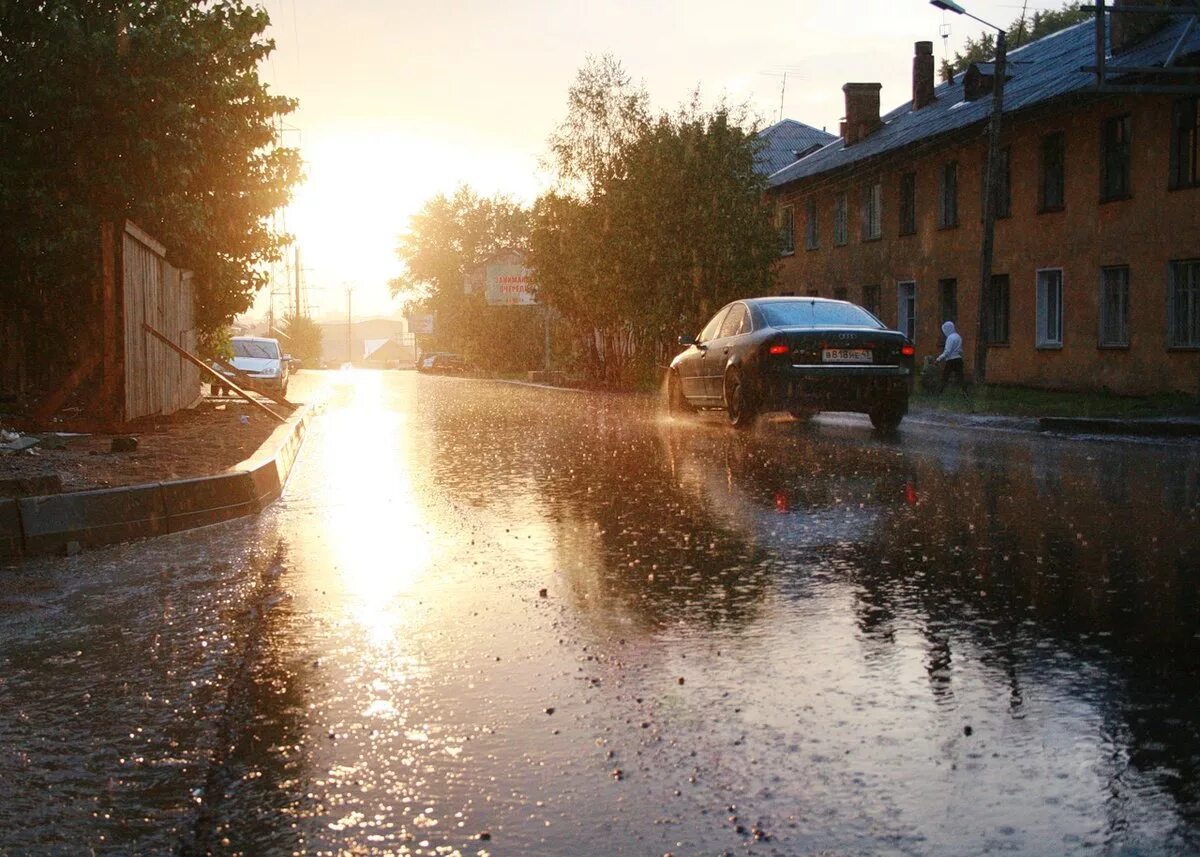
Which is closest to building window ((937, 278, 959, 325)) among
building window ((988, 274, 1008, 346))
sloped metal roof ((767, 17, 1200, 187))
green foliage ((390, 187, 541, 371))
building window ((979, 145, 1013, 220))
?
building window ((988, 274, 1008, 346))

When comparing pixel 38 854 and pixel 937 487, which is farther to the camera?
pixel 937 487

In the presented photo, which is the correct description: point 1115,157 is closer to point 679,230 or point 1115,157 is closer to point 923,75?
point 679,230

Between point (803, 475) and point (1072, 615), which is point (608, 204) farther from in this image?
point (1072, 615)

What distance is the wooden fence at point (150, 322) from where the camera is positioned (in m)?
15.2

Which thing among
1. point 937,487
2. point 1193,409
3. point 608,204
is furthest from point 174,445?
point 608,204

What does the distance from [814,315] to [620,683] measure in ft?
42.5

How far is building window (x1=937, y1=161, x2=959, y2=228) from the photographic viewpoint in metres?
36.7

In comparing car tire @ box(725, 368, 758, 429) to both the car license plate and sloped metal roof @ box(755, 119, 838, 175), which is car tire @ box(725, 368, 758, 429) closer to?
the car license plate

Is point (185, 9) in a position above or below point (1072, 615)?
above

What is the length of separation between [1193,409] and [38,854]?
1949cm

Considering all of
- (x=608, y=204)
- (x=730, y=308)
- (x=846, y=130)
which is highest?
(x=846, y=130)

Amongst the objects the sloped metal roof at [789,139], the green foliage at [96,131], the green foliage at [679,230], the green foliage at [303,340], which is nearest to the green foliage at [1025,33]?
the sloped metal roof at [789,139]

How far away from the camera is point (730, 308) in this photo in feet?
60.8

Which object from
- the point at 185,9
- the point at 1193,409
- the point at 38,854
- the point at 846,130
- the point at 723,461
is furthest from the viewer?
the point at 846,130
